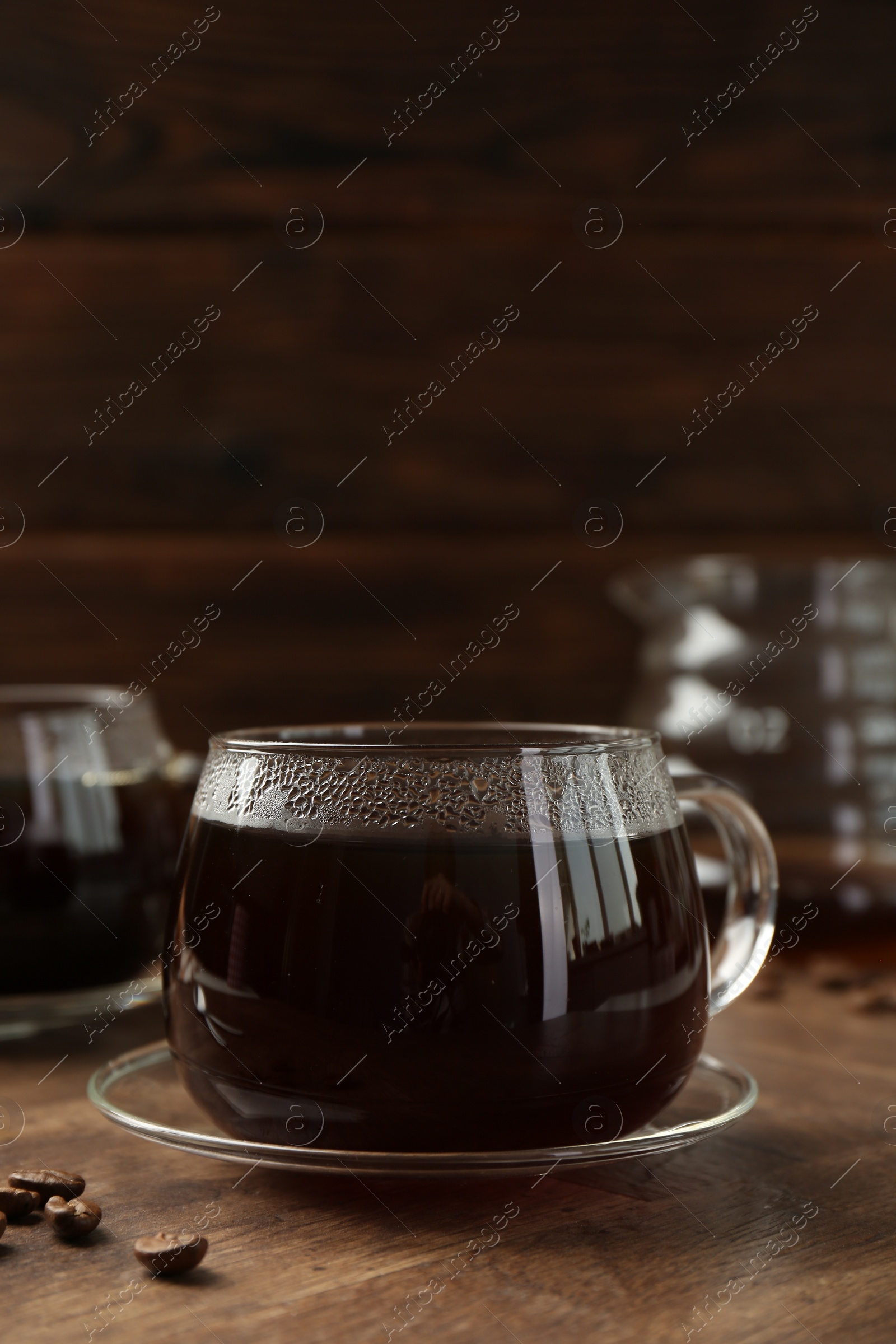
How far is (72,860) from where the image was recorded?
32.7 inches

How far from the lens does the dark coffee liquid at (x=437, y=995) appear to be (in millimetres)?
526

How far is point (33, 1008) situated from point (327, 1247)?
388 mm

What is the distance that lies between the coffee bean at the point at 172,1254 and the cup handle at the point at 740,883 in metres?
0.31

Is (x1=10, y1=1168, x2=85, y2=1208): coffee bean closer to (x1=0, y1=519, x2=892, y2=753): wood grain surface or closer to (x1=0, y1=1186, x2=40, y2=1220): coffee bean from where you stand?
(x1=0, y1=1186, x2=40, y2=1220): coffee bean

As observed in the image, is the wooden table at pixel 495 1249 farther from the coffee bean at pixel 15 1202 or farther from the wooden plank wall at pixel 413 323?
the wooden plank wall at pixel 413 323

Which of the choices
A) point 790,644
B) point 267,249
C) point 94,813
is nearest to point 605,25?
point 267,249

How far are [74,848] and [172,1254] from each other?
15.9 inches

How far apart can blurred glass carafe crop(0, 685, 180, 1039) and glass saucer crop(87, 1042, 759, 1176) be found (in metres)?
0.15

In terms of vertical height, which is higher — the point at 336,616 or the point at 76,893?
the point at 336,616

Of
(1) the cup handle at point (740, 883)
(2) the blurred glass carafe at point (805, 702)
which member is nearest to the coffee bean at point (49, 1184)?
(1) the cup handle at point (740, 883)

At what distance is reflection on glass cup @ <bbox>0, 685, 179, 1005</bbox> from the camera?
816 mm

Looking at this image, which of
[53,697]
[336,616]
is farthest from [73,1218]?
[336,616]

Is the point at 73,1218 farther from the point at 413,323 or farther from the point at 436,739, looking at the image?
the point at 413,323

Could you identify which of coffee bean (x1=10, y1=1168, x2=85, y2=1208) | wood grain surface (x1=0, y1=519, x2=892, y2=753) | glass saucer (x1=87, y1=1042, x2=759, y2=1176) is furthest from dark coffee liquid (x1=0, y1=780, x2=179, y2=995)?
wood grain surface (x1=0, y1=519, x2=892, y2=753)
